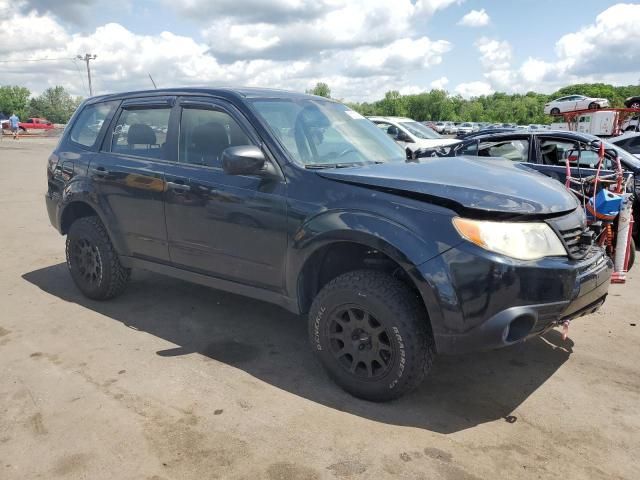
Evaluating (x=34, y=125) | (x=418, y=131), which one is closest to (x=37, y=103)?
(x=34, y=125)

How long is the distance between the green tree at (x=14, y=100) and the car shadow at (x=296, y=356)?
391ft

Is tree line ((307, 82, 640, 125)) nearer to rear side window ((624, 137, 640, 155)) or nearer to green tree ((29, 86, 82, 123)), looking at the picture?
green tree ((29, 86, 82, 123))

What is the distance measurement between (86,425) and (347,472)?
57.9 inches

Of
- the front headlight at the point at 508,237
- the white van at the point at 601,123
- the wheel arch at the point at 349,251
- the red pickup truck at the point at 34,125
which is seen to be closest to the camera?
the front headlight at the point at 508,237

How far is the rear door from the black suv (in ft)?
0.05

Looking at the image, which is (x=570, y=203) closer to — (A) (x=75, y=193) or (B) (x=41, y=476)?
(B) (x=41, y=476)

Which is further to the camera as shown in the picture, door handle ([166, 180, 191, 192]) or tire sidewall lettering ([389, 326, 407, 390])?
door handle ([166, 180, 191, 192])

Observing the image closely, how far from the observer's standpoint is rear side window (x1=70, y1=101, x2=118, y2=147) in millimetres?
4738

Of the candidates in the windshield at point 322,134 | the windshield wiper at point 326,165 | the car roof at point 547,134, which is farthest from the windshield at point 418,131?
the windshield wiper at point 326,165

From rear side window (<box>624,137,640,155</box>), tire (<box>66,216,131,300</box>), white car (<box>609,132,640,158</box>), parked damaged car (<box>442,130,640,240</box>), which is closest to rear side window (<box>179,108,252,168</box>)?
tire (<box>66,216,131,300</box>)

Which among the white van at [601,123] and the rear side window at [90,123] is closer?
the rear side window at [90,123]

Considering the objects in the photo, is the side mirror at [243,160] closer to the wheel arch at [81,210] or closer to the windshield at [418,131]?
the wheel arch at [81,210]

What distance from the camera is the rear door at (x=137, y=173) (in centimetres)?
411

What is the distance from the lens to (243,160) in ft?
10.6
